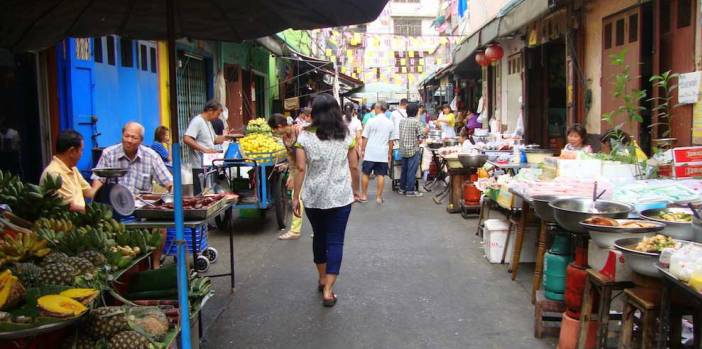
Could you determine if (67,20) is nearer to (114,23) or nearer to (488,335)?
(114,23)

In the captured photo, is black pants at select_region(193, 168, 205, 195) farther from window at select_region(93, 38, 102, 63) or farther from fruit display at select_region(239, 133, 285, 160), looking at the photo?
window at select_region(93, 38, 102, 63)

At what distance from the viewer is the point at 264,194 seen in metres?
8.59

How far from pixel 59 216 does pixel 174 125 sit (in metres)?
1.31

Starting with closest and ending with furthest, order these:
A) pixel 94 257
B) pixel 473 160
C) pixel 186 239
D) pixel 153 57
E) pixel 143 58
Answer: pixel 94 257 < pixel 186 239 < pixel 473 160 < pixel 143 58 < pixel 153 57

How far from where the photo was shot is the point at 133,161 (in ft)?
19.7

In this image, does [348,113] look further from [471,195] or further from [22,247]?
[22,247]

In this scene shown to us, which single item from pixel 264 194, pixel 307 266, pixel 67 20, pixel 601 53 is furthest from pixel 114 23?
pixel 601 53

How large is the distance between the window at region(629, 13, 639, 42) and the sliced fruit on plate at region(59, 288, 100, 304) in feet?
25.6

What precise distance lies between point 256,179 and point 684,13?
227 inches

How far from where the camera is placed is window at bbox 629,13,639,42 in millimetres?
8375

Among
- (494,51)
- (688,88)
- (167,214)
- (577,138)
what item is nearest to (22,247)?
(167,214)

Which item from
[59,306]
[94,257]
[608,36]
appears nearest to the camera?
[59,306]

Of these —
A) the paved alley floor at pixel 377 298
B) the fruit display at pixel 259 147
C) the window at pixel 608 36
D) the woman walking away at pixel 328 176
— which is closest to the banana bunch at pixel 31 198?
the paved alley floor at pixel 377 298

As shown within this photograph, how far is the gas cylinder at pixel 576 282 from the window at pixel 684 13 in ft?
13.7
